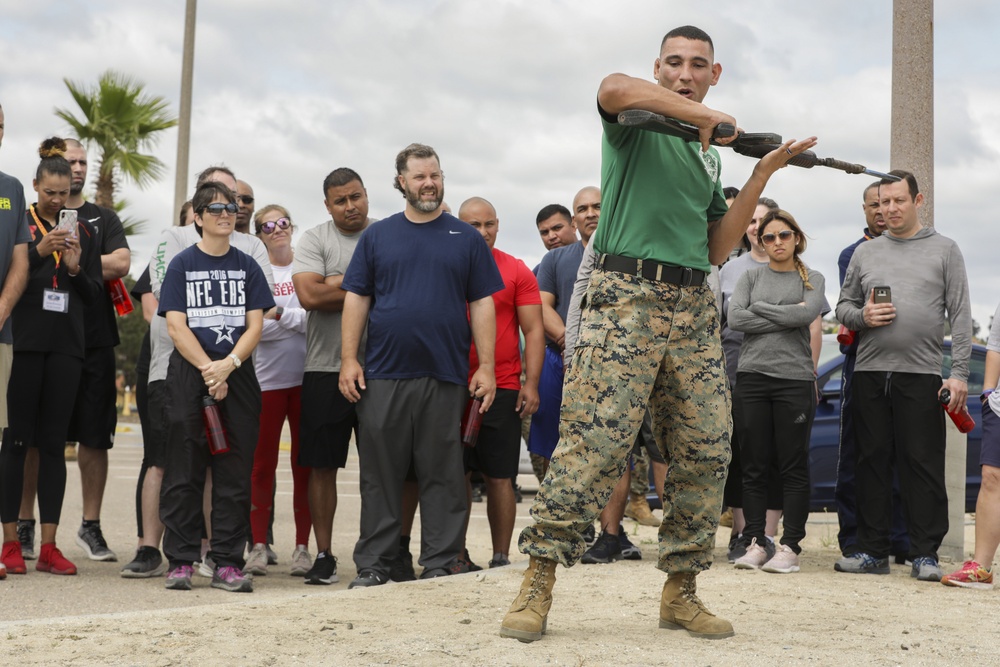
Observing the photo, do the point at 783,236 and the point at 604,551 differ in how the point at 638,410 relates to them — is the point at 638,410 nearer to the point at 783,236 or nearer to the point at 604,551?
the point at 604,551

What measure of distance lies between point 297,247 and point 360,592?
2.38 meters

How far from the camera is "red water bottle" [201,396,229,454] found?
20.8 feet

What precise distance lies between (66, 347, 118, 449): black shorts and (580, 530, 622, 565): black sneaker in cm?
298

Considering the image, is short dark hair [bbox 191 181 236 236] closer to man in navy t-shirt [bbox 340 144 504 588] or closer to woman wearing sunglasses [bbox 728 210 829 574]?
man in navy t-shirt [bbox 340 144 504 588]

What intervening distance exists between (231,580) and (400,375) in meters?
1.42

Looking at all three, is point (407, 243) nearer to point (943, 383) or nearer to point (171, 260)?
point (171, 260)

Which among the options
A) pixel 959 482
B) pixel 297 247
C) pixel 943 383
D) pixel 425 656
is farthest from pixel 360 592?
pixel 959 482

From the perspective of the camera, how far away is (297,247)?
7.06 meters

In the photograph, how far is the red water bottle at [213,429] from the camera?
250 inches

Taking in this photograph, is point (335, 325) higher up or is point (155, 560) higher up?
point (335, 325)

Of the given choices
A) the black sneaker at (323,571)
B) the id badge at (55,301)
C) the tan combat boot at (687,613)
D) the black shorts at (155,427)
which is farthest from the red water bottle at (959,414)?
the id badge at (55,301)

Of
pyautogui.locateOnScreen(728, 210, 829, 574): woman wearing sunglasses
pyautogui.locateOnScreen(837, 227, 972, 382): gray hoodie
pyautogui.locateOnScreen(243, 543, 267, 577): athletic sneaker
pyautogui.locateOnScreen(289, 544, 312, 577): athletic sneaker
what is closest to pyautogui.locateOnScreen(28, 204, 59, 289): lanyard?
pyautogui.locateOnScreen(243, 543, 267, 577): athletic sneaker

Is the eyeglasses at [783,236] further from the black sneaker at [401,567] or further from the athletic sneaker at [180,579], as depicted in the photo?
the athletic sneaker at [180,579]

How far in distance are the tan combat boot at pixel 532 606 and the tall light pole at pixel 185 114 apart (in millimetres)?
12107
